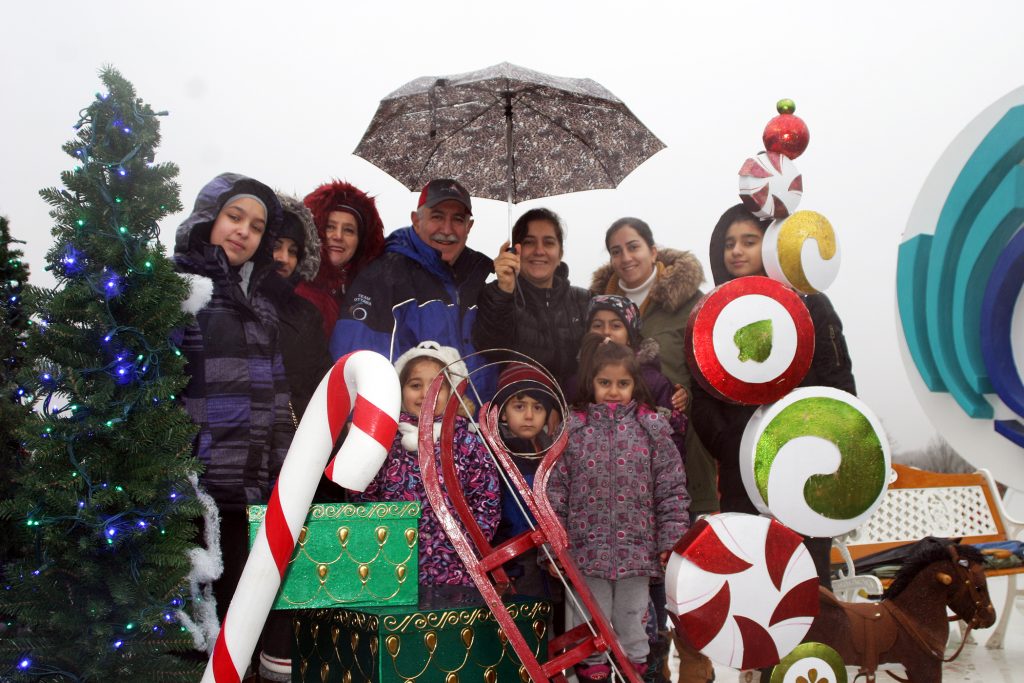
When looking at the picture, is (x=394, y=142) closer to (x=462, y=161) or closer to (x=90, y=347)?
(x=462, y=161)

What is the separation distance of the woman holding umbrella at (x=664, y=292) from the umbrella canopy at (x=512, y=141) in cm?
32

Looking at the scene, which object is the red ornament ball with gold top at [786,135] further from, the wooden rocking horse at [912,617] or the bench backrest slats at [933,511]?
the bench backrest slats at [933,511]

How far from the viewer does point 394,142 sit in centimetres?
426

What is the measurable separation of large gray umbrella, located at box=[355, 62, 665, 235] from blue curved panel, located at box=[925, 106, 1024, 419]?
1.30m

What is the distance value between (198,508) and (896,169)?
4.10 metres

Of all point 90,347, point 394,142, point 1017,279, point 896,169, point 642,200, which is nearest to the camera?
point 90,347

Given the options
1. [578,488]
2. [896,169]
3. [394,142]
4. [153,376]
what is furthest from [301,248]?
[896,169]

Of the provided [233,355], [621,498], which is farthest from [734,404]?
[233,355]

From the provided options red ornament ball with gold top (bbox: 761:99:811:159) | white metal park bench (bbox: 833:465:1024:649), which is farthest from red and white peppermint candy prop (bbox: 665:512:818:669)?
red ornament ball with gold top (bbox: 761:99:811:159)

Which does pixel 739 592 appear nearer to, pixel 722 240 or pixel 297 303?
pixel 722 240

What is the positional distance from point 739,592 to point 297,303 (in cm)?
213

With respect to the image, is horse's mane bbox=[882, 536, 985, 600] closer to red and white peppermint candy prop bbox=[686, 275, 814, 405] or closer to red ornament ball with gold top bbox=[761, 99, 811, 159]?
red and white peppermint candy prop bbox=[686, 275, 814, 405]

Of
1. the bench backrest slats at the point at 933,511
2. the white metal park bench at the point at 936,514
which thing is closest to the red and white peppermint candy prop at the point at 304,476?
the white metal park bench at the point at 936,514

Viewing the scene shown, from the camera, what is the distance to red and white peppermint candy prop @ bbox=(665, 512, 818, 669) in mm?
3668
